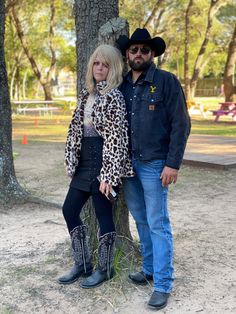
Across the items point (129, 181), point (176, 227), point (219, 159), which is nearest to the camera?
point (129, 181)

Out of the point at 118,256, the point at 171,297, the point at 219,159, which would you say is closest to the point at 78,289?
the point at 118,256

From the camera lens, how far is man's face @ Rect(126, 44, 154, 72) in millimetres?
3148

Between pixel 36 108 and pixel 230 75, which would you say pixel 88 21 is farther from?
pixel 36 108

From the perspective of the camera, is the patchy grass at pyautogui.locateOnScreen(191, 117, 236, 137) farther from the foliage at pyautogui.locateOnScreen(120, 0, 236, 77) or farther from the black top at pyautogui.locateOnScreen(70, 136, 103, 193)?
the black top at pyautogui.locateOnScreen(70, 136, 103, 193)

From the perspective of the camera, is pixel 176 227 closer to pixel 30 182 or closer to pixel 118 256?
pixel 118 256

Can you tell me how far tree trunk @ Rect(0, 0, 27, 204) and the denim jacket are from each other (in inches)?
129

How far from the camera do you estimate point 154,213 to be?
10.4 ft

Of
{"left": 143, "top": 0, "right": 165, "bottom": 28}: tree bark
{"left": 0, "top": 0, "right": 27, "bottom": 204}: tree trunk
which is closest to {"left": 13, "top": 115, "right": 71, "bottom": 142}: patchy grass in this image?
{"left": 0, "top": 0, "right": 27, "bottom": 204}: tree trunk

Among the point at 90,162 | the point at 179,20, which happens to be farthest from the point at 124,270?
the point at 179,20

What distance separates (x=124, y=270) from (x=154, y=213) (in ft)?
2.63

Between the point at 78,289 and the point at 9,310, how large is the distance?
54 centimetres

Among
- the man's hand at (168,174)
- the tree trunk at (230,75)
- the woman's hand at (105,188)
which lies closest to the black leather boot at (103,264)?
the woman's hand at (105,188)

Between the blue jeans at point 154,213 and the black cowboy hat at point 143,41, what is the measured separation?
2.62 feet

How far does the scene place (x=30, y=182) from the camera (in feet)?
25.0
